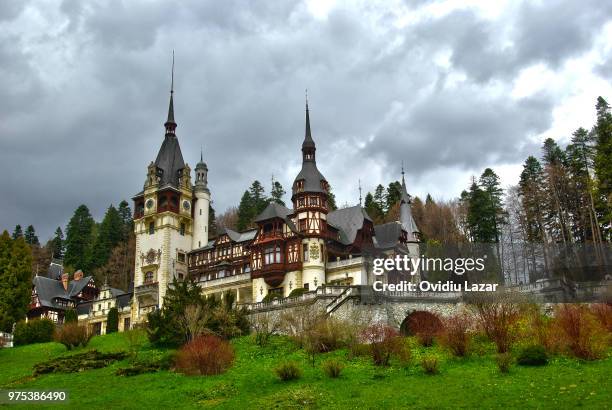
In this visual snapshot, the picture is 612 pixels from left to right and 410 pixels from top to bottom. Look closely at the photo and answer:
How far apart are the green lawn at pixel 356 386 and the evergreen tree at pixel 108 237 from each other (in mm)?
57643

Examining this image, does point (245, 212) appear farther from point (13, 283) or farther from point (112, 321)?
point (13, 283)

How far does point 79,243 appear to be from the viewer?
97.6 m

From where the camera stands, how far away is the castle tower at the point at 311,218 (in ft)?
198

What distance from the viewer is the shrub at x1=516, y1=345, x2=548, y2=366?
31453 mm

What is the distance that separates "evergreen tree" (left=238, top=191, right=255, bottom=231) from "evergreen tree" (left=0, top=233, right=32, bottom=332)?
118 feet

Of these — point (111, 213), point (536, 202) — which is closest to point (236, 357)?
point (536, 202)

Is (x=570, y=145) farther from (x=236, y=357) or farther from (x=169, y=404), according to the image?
(x=169, y=404)

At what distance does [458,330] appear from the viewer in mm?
35344

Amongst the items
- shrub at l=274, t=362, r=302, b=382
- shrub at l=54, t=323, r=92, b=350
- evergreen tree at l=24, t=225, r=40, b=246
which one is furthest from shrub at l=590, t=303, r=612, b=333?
evergreen tree at l=24, t=225, r=40, b=246

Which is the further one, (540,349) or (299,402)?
(540,349)

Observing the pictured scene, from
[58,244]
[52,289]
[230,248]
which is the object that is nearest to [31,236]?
[58,244]

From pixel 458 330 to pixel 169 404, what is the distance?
1492 centimetres

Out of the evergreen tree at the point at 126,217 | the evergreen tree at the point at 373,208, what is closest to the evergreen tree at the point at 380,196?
the evergreen tree at the point at 373,208

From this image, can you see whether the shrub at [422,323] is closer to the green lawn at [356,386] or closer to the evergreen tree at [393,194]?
the green lawn at [356,386]
